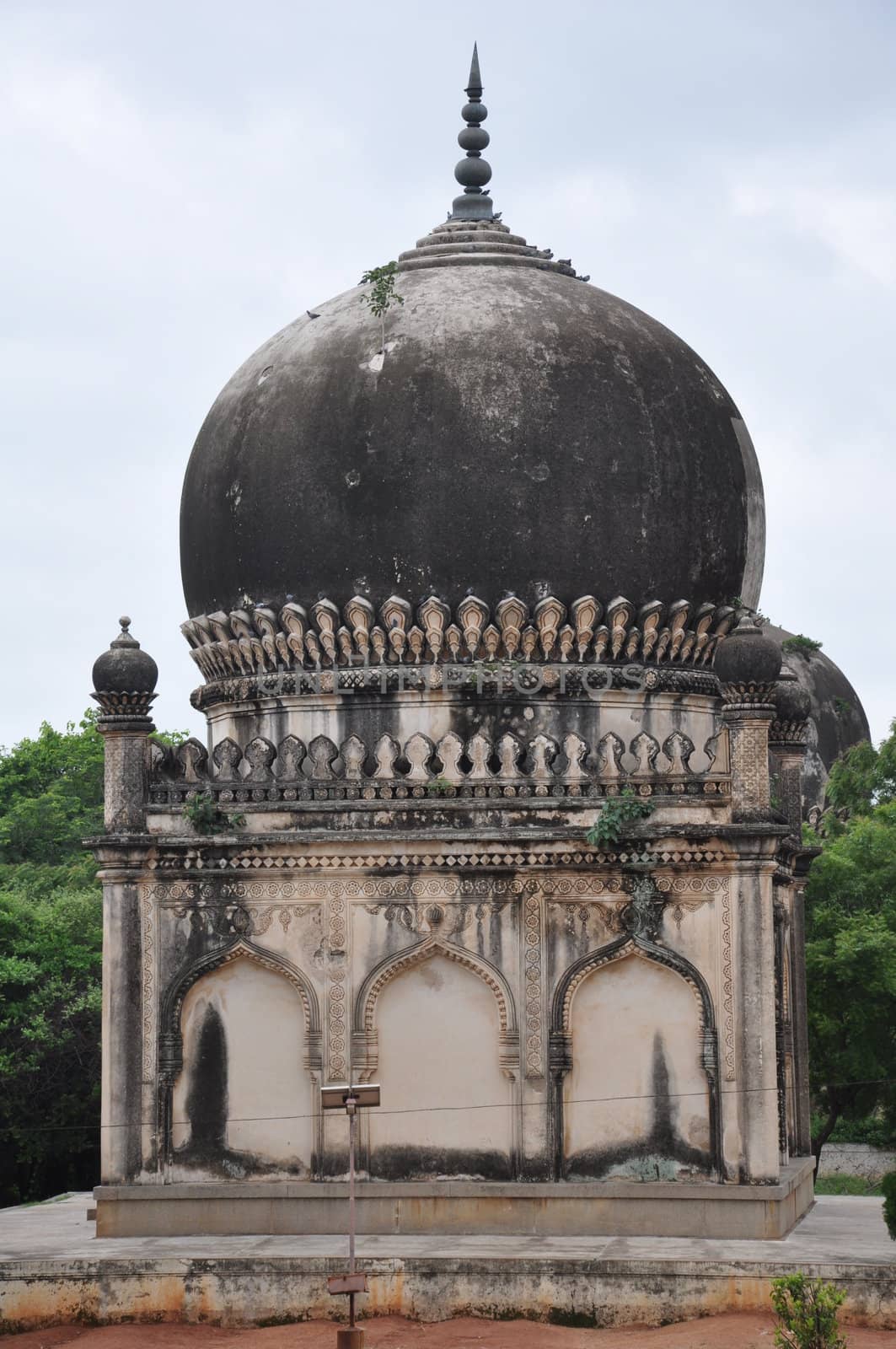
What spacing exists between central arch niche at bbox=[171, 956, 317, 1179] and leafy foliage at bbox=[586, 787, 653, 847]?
2783 mm

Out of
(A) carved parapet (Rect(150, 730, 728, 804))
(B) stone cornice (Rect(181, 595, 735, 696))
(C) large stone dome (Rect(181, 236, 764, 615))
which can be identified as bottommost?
(A) carved parapet (Rect(150, 730, 728, 804))

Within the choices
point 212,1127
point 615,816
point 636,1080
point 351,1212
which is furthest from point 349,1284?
point 615,816

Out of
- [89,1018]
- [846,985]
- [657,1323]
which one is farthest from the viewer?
[89,1018]

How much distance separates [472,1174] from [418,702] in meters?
3.96

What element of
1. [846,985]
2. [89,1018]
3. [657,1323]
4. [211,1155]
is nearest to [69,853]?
[89,1018]

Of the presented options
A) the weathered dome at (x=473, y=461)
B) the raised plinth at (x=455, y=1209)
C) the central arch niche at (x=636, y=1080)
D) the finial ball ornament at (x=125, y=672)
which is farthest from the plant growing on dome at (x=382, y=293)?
the raised plinth at (x=455, y=1209)

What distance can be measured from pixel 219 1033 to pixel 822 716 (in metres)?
12.0

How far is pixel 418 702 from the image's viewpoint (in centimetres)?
1864

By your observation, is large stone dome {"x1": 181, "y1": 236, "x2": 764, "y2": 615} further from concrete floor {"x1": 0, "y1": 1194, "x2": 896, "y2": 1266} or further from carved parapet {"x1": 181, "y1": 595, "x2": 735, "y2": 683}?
concrete floor {"x1": 0, "y1": 1194, "x2": 896, "y2": 1266}

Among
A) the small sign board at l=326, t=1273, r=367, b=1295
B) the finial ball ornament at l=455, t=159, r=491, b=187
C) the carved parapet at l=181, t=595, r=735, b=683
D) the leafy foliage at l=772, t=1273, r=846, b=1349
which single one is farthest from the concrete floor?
the finial ball ornament at l=455, t=159, r=491, b=187

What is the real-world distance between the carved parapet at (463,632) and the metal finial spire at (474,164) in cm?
472

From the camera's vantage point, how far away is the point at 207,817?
17859 mm

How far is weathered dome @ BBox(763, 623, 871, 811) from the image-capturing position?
2730 centimetres

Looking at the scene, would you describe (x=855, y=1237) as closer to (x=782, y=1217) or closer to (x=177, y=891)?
(x=782, y=1217)
